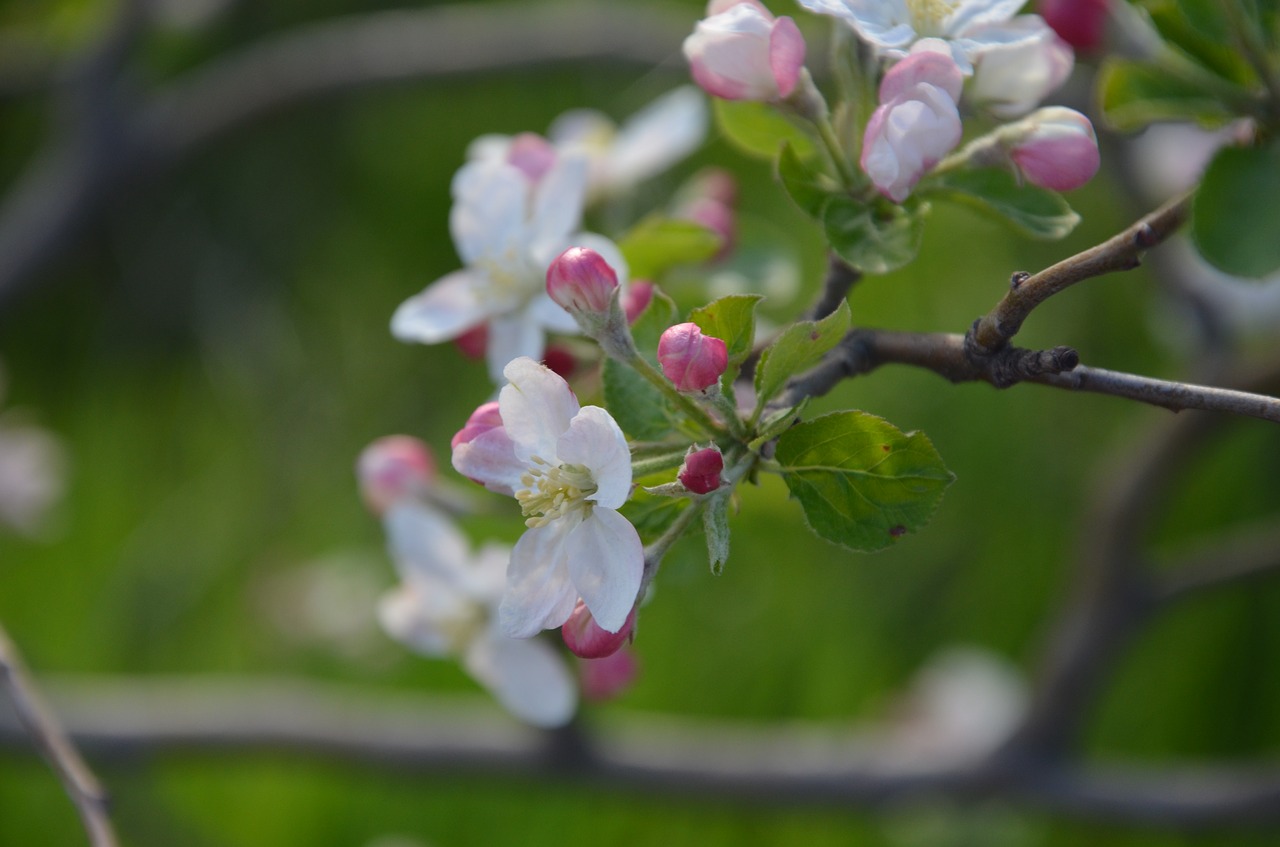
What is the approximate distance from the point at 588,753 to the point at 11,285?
98 cm

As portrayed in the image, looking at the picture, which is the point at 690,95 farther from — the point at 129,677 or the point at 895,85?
the point at 129,677

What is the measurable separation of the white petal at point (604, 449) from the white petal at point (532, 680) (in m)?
0.33

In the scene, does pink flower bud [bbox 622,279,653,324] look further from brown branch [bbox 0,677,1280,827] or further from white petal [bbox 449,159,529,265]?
brown branch [bbox 0,677,1280,827]

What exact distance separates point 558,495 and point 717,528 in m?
0.09

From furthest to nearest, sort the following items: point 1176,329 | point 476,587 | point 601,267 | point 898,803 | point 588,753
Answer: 1. point 1176,329
2. point 898,803
3. point 588,753
4. point 476,587
5. point 601,267

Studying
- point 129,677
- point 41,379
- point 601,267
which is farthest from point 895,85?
point 41,379

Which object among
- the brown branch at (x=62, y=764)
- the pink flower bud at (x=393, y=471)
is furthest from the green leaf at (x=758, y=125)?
the brown branch at (x=62, y=764)

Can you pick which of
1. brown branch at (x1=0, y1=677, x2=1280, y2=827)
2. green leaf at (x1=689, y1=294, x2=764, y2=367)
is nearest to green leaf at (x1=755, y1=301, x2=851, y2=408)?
green leaf at (x1=689, y1=294, x2=764, y2=367)

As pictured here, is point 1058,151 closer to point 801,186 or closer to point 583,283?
point 801,186

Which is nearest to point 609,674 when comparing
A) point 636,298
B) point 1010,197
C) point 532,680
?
point 532,680

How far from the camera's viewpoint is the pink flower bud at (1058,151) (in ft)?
1.76

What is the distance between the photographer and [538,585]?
1.61 feet

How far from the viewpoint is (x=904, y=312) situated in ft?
6.66

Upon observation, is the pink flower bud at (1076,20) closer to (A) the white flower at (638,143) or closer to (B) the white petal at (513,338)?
(A) the white flower at (638,143)
